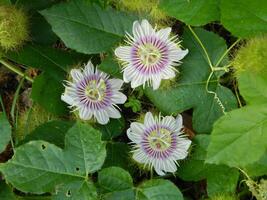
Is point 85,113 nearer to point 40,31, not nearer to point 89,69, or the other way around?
point 89,69

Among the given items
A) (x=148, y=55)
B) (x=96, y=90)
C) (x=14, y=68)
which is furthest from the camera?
(x=14, y=68)

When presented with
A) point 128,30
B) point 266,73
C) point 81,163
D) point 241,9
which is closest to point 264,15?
point 241,9

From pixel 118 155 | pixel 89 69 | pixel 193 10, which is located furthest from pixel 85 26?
Answer: pixel 118 155

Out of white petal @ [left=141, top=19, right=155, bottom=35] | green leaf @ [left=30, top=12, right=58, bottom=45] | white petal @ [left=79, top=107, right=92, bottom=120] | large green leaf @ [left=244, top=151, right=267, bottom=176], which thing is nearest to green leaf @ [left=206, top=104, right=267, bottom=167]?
large green leaf @ [left=244, top=151, right=267, bottom=176]

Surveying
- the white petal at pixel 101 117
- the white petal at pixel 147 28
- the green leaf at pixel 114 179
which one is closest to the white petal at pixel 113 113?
the white petal at pixel 101 117

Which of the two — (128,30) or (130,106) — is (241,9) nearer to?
(128,30)

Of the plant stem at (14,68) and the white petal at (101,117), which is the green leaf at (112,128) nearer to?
the white petal at (101,117)
